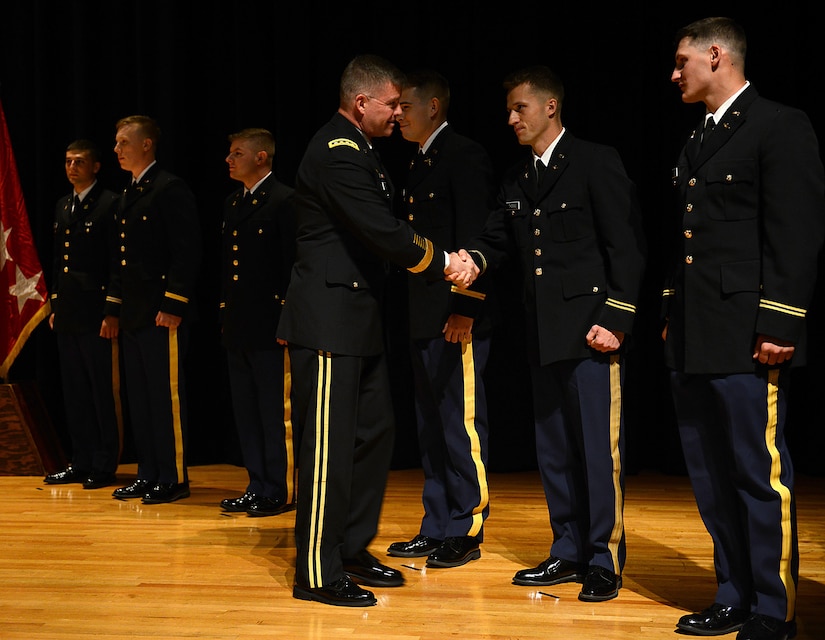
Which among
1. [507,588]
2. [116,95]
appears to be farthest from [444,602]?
[116,95]

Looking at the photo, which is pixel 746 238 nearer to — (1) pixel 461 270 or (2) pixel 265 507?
(1) pixel 461 270

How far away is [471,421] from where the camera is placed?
137 inches

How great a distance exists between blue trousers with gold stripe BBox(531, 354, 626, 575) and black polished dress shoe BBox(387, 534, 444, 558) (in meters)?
0.52

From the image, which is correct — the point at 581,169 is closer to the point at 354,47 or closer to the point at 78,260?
the point at 354,47

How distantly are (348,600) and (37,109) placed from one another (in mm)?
3907

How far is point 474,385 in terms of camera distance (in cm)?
347

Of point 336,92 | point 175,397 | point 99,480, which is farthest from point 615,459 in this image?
point 336,92

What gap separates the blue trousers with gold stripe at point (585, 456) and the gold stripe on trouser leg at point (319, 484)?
0.72 meters

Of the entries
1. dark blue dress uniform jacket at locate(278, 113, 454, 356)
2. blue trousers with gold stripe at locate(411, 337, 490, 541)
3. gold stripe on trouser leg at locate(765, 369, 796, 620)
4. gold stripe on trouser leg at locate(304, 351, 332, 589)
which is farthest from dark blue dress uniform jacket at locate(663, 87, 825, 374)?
gold stripe on trouser leg at locate(304, 351, 332, 589)

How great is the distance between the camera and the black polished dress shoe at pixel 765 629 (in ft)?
8.22

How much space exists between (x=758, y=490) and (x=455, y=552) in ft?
3.88

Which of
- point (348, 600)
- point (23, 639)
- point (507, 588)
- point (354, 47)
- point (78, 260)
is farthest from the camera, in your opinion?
point (354, 47)

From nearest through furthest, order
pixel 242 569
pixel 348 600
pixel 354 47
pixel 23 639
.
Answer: pixel 23 639 → pixel 348 600 → pixel 242 569 → pixel 354 47

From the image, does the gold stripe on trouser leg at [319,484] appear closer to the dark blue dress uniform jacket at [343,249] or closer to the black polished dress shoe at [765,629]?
the dark blue dress uniform jacket at [343,249]
